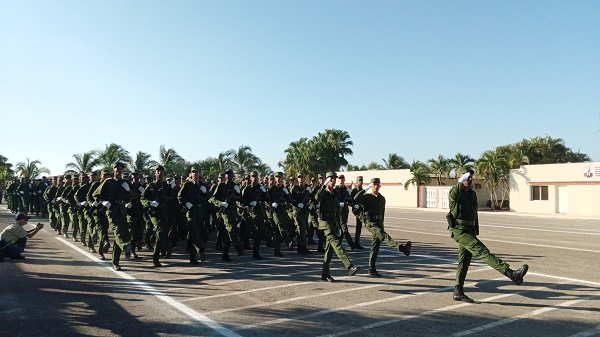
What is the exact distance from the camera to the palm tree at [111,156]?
39.8 meters

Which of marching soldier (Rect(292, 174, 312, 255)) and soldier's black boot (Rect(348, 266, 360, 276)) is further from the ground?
marching soldier (Rect(292, 174, 312, 255))

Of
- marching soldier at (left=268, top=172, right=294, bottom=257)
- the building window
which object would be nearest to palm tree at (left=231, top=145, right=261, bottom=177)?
the building window

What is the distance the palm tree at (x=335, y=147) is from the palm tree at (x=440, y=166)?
9388 millimetres

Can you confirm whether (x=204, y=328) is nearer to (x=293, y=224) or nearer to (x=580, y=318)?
(x=580, y=318)

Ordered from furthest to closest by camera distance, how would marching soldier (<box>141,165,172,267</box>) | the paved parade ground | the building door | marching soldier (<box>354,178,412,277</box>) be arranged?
the building door < marching soldier (<box>141,165,172,267</box>) < marching soldier (<box>354,178,412,277</box>) < the paved parade ground

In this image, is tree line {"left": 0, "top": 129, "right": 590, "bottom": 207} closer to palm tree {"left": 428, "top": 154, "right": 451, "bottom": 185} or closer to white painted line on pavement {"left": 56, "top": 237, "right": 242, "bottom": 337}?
palm tree {"left": 428, "top": 154, "right": 451, "bottom": 185}

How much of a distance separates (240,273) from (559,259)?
7403 mm

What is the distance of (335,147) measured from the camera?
51531mm

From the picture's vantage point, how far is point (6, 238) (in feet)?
36.7

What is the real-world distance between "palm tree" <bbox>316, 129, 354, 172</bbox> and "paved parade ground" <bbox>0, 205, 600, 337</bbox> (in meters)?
39.6

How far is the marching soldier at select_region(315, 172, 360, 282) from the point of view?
839cm

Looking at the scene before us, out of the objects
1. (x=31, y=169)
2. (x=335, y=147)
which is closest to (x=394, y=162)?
(x=335, y=147)

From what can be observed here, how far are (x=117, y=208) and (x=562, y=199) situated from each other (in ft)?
113

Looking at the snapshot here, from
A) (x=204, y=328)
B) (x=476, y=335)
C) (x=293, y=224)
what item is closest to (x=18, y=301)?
(x=204, y=328)
